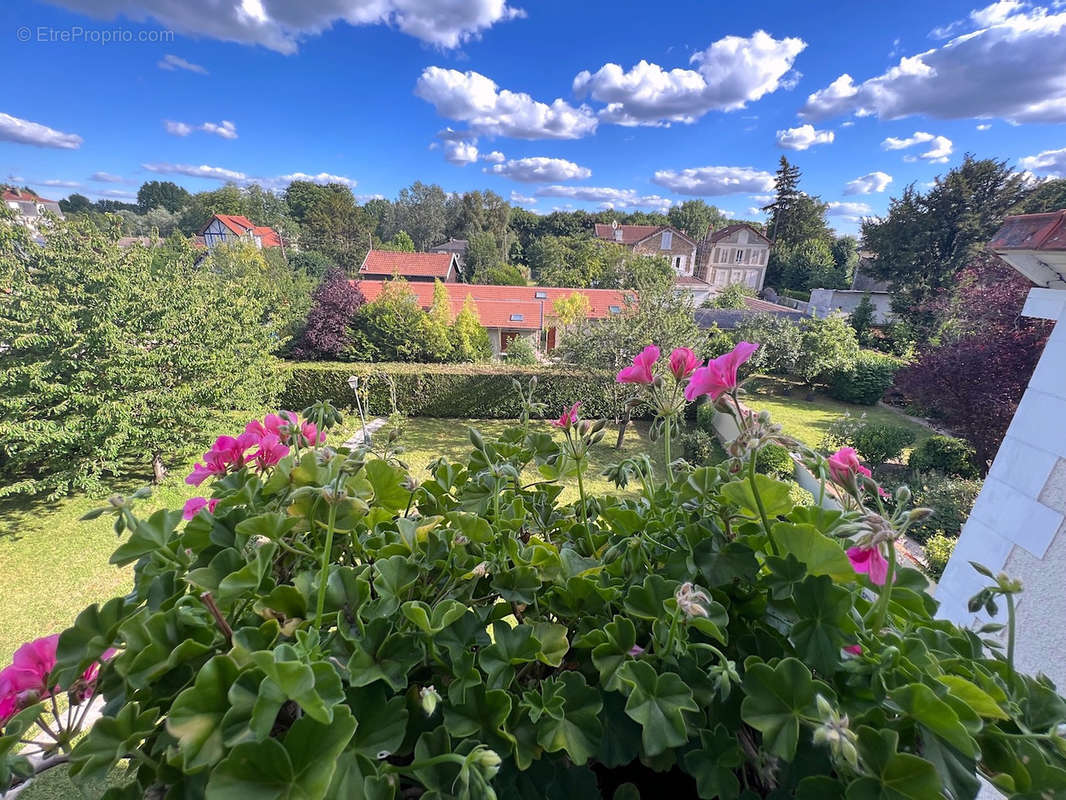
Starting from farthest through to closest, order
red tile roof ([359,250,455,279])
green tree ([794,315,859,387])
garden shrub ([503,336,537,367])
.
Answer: red tile roof ([359,250,455,279]), garden shrub ([503,336,537,367]), green tree ([794,315,859,387])

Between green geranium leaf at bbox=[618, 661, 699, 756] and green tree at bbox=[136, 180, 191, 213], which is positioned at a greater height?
green tree at bbox=[136, 180, 191, 213]

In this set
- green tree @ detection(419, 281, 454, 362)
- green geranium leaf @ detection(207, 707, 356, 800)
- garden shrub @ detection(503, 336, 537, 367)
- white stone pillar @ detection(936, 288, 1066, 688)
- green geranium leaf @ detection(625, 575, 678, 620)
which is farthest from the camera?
garden shrub @ detection(503, 336, 537, 367)

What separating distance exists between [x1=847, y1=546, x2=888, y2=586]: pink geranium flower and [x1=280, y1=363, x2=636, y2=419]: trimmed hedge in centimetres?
952

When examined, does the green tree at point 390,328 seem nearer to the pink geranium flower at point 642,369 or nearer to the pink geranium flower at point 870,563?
the pink geranium flower at point 642,369

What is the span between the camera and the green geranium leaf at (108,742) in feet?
1.58

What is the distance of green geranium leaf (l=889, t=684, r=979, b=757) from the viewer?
47cm

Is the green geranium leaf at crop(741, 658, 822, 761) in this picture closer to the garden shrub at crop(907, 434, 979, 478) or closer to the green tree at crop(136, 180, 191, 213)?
the garden shrub at crop(907, 434, 979, 478)

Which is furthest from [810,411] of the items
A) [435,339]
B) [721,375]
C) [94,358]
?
[94,358]

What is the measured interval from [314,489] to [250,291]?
921cm

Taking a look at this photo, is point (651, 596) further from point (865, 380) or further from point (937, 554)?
point (865, 380)

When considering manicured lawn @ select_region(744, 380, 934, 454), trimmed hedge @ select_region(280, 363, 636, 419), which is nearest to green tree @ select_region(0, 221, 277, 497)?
trimmed hedge @ select_region(280, 363, 636, 419)

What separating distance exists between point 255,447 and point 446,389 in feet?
31.4

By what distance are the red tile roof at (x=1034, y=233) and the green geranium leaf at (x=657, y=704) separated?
7.39 feet

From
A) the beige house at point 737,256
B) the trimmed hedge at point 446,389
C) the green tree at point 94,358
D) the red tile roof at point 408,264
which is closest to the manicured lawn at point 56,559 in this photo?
the green tree at point 94,358
